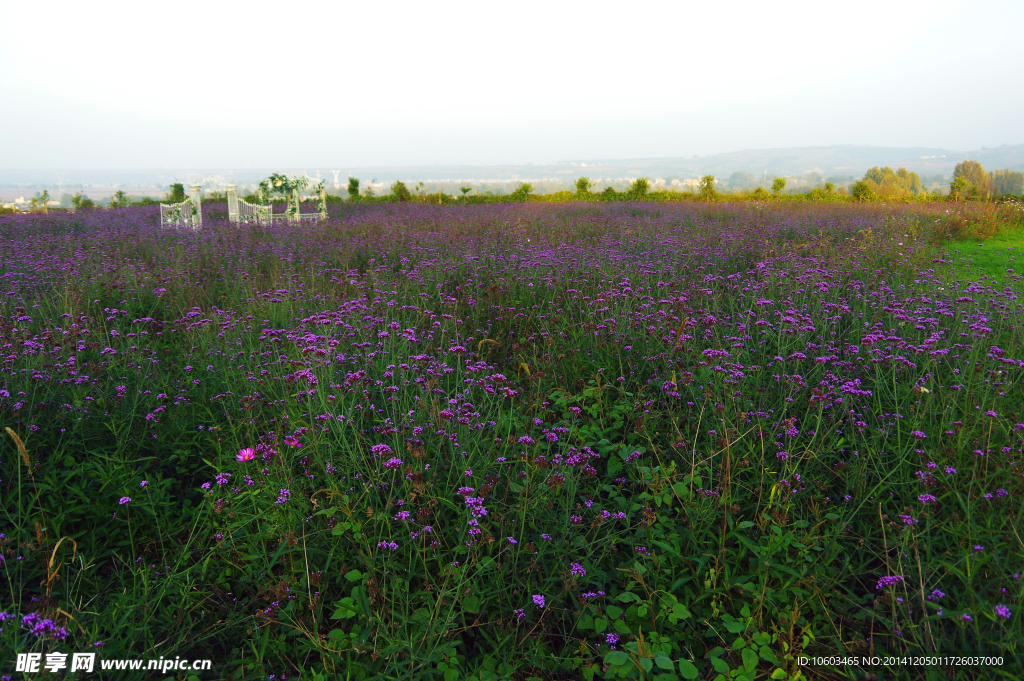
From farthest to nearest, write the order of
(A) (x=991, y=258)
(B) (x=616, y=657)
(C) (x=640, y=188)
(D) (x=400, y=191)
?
(D) (x=400, y=191), (C) (x=640, y=188), (A) (x=991, y=258), (B) (x=616, y=657)

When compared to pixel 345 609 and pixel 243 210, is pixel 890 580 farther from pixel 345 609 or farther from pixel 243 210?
pixel 243 210

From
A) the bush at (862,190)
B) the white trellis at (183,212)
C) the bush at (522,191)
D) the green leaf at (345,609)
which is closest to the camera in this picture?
the green leaf at (345,609)

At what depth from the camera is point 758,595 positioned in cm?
173

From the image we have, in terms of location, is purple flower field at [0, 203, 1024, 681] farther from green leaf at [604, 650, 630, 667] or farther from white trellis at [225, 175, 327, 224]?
white trellis at [225, 175, 327, 224]

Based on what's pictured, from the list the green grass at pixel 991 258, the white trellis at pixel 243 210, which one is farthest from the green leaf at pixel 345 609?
the white trellis at pixel 243 210

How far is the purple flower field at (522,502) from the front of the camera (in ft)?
5.52

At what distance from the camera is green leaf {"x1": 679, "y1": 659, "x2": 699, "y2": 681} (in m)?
1.52

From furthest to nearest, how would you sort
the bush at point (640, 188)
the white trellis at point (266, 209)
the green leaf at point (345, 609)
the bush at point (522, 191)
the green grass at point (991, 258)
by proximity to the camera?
the bush at point (522, 191) → the bush at point (640, 188) → the white trellis at point (266, 209) → the green grass at point (991, 258) → the green leaf at point (345, 609)

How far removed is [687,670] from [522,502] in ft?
2.42

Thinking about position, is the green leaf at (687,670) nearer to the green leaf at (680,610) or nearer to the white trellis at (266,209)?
the green leaf at (680,610)

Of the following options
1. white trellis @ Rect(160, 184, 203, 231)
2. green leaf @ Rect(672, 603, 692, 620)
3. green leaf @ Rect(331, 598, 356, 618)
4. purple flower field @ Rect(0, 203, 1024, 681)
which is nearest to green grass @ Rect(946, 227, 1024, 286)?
purple flower field @ Rect(0, 203, 1024, 681)

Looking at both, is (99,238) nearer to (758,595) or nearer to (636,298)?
(636,298)

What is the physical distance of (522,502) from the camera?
6.08 ft

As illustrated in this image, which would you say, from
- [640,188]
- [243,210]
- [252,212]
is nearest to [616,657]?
[252,212]
